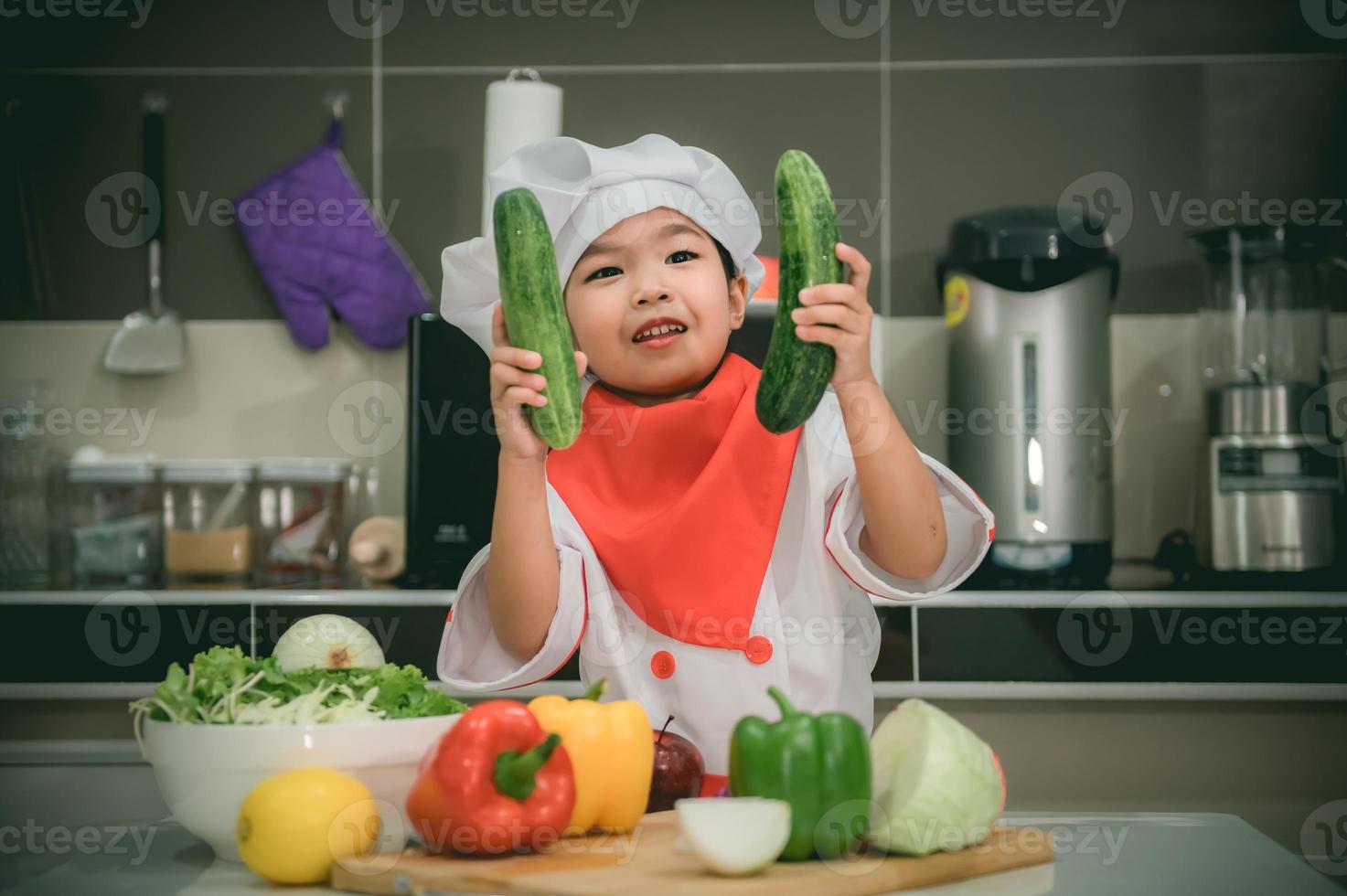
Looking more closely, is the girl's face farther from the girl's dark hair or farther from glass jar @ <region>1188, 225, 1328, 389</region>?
glass jar @ <region>1188, 225, 1328, 389</region>

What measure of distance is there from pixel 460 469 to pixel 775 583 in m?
1.06

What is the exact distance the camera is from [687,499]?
4.27 ft

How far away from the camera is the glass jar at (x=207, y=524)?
240cm

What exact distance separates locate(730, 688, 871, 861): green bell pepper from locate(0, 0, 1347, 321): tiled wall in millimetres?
1893

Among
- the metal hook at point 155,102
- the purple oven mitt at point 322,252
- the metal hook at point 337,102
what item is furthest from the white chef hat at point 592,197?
the metal hook at point 155,102

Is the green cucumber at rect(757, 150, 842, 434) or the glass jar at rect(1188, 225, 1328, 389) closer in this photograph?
the green cucumber at rect(757, 150, 842, 434)

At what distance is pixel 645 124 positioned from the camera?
104 inches

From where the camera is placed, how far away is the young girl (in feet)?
3.90

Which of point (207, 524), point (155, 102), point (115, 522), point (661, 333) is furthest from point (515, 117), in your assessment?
point (661, 333)

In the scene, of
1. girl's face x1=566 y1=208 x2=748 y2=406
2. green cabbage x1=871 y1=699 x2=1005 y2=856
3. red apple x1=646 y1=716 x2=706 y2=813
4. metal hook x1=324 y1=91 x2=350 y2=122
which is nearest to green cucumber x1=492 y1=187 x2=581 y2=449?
girl's face x1=566 y1=208 x2=748 y2=406

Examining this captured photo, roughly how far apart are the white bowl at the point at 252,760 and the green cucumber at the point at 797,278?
0.39 metres

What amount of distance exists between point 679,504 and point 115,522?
1.55m

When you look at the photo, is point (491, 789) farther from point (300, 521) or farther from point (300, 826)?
point (300, 521)

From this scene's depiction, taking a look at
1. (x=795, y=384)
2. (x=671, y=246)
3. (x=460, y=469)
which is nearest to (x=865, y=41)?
(x=460, y=469)
